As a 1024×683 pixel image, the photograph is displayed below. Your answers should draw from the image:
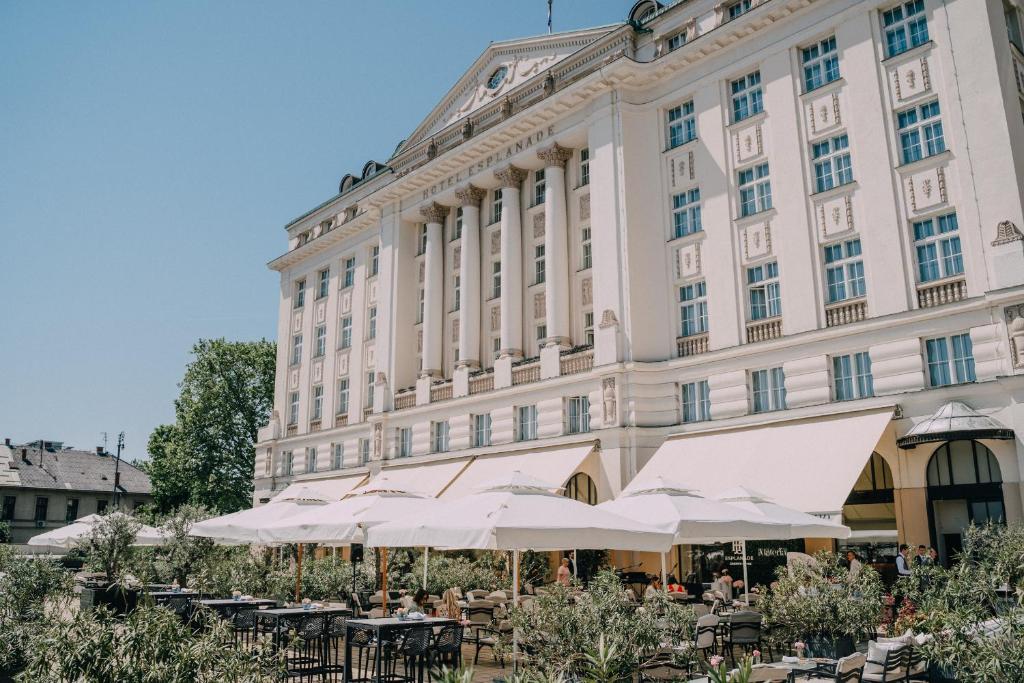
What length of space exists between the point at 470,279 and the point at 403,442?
8.25 metres

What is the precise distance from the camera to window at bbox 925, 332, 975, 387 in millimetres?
21469

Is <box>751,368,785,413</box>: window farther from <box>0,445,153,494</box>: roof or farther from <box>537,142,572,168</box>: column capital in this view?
<box>0,445,153,494</box>: roof

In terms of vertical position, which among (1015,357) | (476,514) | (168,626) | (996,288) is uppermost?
(996,288)

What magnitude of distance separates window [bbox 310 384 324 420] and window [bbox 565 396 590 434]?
64.2 feet

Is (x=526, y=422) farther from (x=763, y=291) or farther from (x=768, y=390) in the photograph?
(x=763, y=291)

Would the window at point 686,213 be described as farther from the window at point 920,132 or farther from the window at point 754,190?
the window at point 920,132

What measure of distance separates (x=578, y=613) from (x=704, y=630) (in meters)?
5.64

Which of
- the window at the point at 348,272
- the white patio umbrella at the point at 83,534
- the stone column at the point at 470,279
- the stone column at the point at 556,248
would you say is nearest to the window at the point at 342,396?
the window at the point at 348,272

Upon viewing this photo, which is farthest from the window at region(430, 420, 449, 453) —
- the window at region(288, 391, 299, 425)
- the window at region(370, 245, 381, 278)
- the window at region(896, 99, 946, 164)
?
the window at region(896, 99, 946, 164)

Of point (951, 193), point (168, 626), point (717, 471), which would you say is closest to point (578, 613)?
point (168, 626)

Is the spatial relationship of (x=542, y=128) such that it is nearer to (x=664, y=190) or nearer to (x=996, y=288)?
(x=664, y=190)

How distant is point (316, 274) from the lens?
48281 millimetres

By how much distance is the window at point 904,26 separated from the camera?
23.9 meters

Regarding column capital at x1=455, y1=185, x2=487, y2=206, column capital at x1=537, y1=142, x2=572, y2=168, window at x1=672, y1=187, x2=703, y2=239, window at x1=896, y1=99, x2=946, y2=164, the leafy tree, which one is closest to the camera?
window at x1=896, y1=99, x2=946, y2=164
